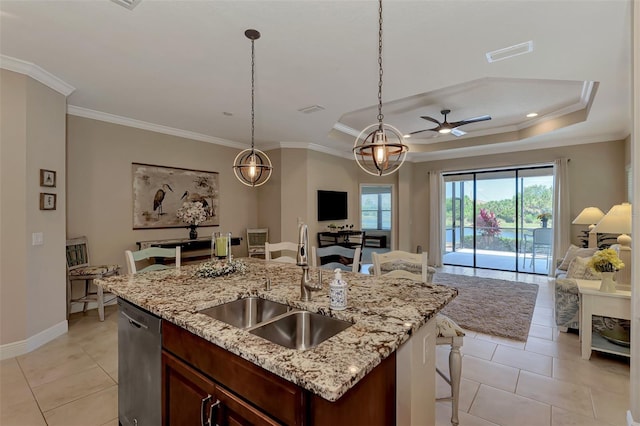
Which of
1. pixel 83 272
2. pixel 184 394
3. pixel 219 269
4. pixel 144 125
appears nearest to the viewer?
pixel 184 394

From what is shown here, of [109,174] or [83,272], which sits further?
[109,174]

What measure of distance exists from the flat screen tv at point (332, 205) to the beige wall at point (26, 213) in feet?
14.5

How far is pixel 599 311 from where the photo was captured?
279 centimetres

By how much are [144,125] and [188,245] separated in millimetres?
2046

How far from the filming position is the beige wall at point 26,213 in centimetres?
288

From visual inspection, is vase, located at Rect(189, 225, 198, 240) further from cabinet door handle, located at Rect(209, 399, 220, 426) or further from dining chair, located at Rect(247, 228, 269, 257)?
cabinet door handle, located at Rect(209, 399, 220, 426)

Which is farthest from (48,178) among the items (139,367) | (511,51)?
(511,51)

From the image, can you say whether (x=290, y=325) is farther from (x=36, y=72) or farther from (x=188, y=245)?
(x=188, y=245)

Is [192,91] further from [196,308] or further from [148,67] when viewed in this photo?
[196,308]

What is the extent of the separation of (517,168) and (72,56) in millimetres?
7764

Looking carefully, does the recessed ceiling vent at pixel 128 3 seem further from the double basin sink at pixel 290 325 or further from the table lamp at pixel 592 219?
the table lamp at pixel 592 219

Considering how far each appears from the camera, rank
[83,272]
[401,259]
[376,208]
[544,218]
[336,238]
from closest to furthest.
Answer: [401,259], [83,272], [544,218], [336,238], [376,208]

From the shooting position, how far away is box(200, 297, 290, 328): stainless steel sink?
1.66 metres

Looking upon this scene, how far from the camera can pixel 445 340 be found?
1.94m
